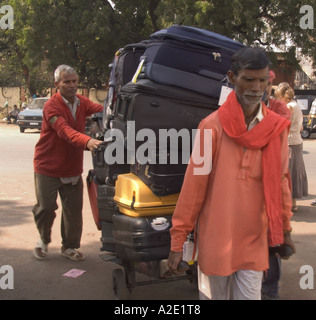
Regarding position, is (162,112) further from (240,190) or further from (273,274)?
(273,274)

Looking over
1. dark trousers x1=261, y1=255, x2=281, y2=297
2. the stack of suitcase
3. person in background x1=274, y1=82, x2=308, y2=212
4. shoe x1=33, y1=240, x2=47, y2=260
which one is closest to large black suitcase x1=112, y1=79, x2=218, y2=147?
the stack of suitcase

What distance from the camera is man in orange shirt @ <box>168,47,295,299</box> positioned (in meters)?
2.41

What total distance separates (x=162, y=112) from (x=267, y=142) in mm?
902

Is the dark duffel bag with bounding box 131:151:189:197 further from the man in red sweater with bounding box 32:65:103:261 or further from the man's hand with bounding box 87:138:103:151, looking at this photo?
the man in red sweater with bounding box 32:65:103:261

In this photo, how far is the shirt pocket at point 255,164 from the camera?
2.42 metres

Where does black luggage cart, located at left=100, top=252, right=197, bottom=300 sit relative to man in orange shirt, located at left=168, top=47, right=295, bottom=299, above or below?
below

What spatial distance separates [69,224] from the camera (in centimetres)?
480

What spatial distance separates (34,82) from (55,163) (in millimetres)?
29945

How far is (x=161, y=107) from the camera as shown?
10.2 feet

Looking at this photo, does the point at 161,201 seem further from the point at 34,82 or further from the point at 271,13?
the point at 34,82

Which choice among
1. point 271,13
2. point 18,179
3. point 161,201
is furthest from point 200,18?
point 161,201

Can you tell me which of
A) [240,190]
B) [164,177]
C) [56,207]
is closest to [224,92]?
[164,177]

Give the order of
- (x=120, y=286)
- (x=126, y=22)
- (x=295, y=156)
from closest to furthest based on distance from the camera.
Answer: (x=120, y=286)
(x=295, y=156)
(x=126, y=22)
